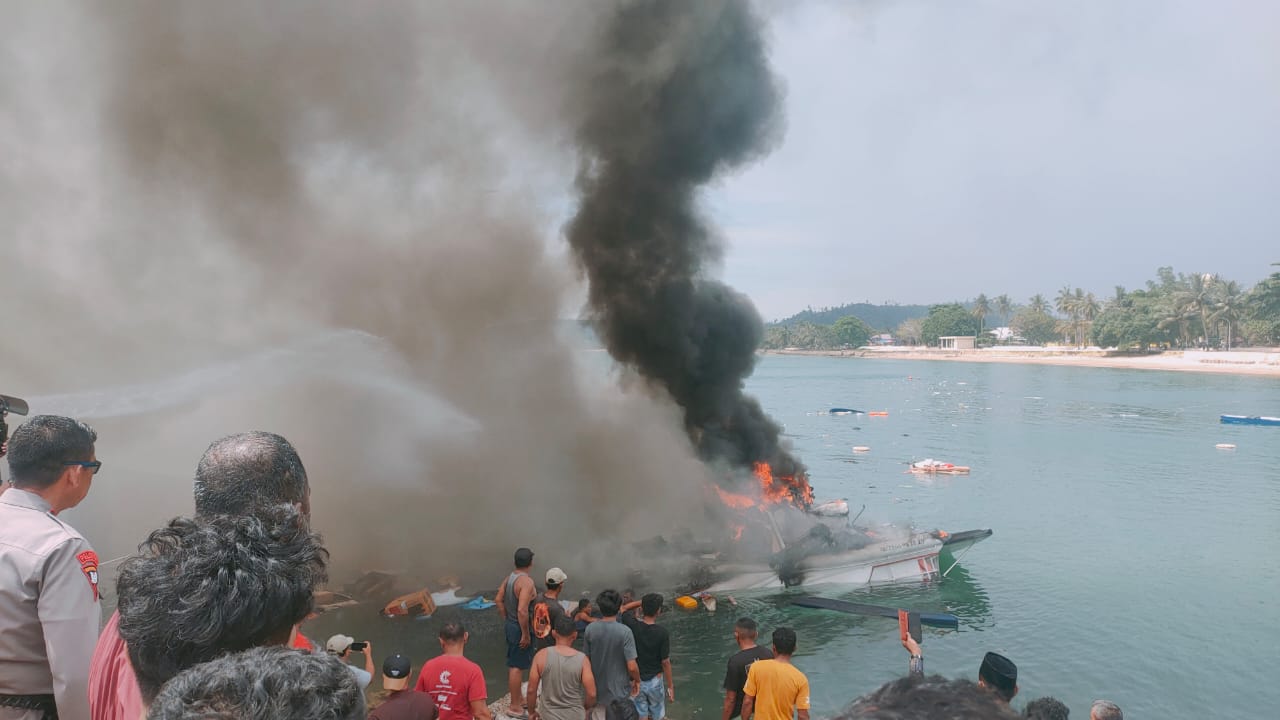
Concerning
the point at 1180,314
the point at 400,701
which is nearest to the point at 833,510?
the point at 400,701

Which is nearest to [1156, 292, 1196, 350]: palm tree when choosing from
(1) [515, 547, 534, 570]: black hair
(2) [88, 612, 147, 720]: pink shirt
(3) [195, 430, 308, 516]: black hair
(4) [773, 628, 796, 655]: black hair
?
(1) [515, 547, 534, 570]: black hair

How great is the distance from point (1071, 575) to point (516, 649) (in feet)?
69.3

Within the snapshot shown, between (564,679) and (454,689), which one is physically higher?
(454,689)

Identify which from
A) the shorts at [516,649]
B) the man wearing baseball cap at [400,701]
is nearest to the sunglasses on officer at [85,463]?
the man wearing baseball cap at [400,701]

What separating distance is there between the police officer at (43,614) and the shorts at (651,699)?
637 centimetres

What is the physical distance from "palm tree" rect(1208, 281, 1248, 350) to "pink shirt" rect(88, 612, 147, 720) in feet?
478

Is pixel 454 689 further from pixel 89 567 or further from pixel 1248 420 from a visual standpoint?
pixel 1248 420

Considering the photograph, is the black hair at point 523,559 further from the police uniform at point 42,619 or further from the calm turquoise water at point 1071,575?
the police uniform at point 42,619

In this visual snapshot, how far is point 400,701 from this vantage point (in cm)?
565

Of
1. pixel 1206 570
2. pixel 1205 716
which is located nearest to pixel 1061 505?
pixel 1206 570

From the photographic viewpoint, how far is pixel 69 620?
11.1 feet

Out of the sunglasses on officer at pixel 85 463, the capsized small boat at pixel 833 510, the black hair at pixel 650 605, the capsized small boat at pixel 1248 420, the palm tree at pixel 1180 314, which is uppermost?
the palm tree at pixel 1180 314

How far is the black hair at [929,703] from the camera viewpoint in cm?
151

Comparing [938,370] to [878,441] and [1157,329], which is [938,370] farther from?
[878,441]
